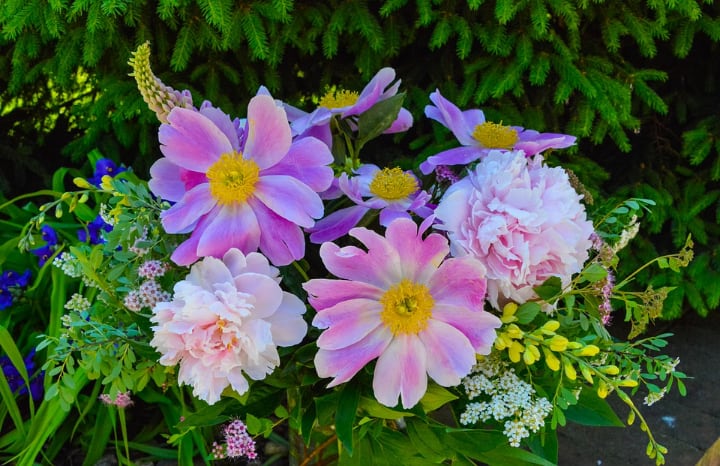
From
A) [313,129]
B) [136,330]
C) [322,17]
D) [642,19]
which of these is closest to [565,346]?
[313,129]

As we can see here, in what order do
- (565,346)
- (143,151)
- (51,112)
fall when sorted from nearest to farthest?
(565,346)
(143,151)
(51,112)

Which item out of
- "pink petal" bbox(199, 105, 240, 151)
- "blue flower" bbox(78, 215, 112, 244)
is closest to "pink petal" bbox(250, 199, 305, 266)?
"pink petal" bbox(199, 105, 240, 151)

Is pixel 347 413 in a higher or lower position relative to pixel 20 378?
higher

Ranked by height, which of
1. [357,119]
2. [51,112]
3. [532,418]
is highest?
[357,119]

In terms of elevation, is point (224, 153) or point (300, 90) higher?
point (224, 153)

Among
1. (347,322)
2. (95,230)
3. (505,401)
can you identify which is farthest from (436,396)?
(95,230)

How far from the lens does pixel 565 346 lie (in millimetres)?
810

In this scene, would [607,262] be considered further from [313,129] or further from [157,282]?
[157,282]

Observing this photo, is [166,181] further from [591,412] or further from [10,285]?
[10,285]

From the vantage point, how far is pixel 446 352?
2.72 ft

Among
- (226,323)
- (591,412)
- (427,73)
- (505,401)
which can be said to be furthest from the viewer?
(427,73)

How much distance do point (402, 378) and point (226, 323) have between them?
22cm

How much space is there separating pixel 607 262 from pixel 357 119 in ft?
1.38

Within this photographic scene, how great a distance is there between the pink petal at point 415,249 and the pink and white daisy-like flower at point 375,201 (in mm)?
57
